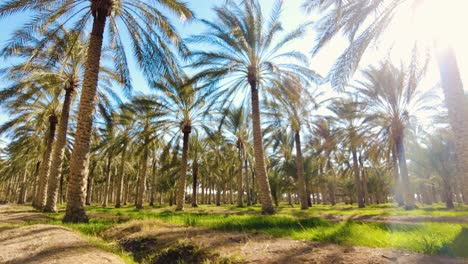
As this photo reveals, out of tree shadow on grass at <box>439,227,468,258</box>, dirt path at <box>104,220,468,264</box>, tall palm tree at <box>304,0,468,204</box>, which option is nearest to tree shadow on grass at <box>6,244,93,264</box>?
dirt path at <box>104,220,468,264</box>

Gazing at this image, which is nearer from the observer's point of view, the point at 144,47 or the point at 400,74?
the point at 144,47

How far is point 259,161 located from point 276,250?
8485 millimetres

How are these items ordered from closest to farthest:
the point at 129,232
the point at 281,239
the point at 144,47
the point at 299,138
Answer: the point at 281,239, the point at 129,232, the point at 144,47, the point at 299,138

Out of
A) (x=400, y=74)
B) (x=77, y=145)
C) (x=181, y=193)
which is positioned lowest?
(x=181, y=193)

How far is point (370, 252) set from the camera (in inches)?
153

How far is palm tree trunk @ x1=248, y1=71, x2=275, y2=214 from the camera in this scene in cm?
1244

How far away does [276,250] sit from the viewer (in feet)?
14.4

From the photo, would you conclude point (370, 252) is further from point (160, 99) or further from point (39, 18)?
point (160, 99)

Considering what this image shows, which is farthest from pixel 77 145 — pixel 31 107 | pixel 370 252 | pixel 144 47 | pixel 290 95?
pixel 31 107

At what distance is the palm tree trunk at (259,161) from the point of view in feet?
40.8

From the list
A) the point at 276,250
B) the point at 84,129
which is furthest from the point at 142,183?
the point at 276,250

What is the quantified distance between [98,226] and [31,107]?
50.4 feet

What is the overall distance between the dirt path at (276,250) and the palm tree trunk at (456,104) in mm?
5114

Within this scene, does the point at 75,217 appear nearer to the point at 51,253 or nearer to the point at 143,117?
the point at 51,253
